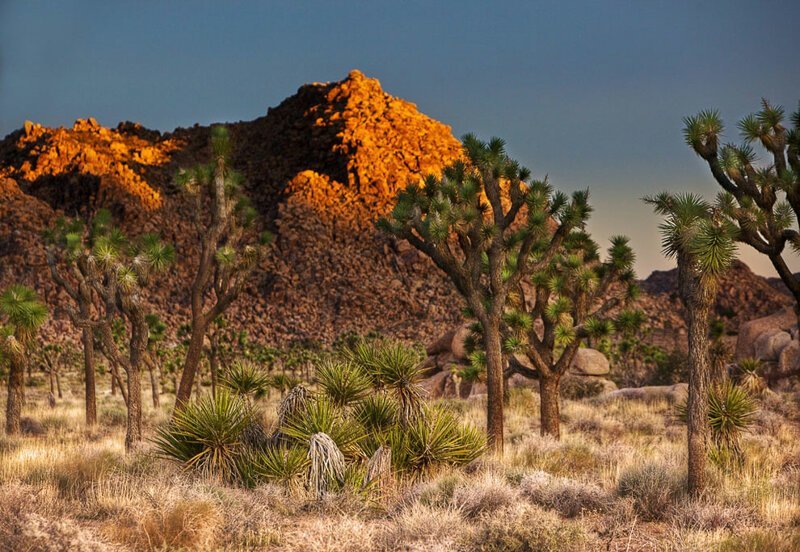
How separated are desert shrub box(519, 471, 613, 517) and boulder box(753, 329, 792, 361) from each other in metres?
25.0

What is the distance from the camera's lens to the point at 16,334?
22.1 meters

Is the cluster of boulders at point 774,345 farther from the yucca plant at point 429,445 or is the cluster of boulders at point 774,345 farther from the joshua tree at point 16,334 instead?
the joshua tree at point 16,334

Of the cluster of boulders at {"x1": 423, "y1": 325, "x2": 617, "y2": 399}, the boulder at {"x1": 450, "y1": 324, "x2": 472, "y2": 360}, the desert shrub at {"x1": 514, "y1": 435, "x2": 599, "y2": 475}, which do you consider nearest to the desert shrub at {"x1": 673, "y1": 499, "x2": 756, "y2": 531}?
the desert shrub at {"x1": 514, "y1": 435, "x2": 599, "y2": 475}

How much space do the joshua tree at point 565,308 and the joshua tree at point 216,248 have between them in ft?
24.7

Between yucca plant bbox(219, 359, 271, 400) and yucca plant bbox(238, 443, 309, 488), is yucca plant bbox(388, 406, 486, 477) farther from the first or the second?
yucca plant bbox(219, 359, 271, 400)

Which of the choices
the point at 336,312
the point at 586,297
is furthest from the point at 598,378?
the point at 336,312

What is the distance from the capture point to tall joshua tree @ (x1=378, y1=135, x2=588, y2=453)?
50.3 ft

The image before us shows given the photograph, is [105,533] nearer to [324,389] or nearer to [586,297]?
[324,389]

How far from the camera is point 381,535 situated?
25.6 feet

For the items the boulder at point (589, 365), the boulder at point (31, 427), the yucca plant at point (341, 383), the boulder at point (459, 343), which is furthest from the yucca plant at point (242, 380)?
the boulder at point (589, 365)

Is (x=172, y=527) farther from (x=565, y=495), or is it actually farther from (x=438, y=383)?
(x=438, y=383)

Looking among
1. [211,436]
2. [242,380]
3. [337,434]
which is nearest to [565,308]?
[242,380]

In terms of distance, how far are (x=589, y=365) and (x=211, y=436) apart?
86.2 ft

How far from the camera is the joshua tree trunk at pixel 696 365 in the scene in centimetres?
948
